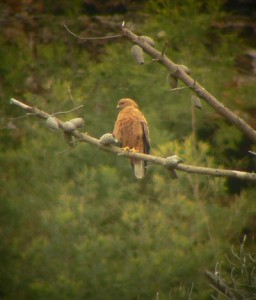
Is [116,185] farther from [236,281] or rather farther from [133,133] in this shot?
[236,281]

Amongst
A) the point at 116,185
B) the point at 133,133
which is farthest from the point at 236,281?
the point at 116,185

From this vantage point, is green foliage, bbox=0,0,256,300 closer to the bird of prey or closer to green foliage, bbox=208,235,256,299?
green foliage, bbox=208,235,256,299

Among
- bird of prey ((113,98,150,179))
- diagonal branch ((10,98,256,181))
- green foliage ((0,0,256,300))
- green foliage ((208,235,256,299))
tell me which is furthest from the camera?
green foliage ((0,0,256,300))

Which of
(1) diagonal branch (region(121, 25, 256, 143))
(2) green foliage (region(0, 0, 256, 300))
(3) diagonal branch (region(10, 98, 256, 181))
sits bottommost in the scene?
(2) green foliage (region(0, 0, 256, 300))

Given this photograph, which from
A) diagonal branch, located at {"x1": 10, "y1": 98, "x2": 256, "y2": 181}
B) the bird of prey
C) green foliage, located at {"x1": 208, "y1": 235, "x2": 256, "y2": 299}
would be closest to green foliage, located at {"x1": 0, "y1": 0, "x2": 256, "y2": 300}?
green foliage, located at {"x1": 208, "y1": 235, "x2": 256, "y2": 299}

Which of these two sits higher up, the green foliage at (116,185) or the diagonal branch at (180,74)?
the diagonal branch at (180,74)

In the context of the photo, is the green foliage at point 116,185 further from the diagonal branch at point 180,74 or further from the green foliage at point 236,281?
the diagonal branch at point 180,74

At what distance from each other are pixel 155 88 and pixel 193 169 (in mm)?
6025

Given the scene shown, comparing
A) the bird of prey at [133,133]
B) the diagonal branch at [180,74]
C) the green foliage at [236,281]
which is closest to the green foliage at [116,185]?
the green foliage at [236,281]

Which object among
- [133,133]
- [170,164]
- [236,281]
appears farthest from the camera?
[133,133]

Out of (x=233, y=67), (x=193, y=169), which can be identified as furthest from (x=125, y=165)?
(x=193, y=169)

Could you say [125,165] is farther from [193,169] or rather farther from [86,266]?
[193,169]

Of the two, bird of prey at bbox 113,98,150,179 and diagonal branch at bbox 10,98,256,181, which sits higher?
diagonal branch at bbox 10,98,256,181

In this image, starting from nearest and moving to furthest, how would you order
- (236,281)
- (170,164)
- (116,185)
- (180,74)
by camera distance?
(180,74)
(170,164)
(236,281)
(116,185)
